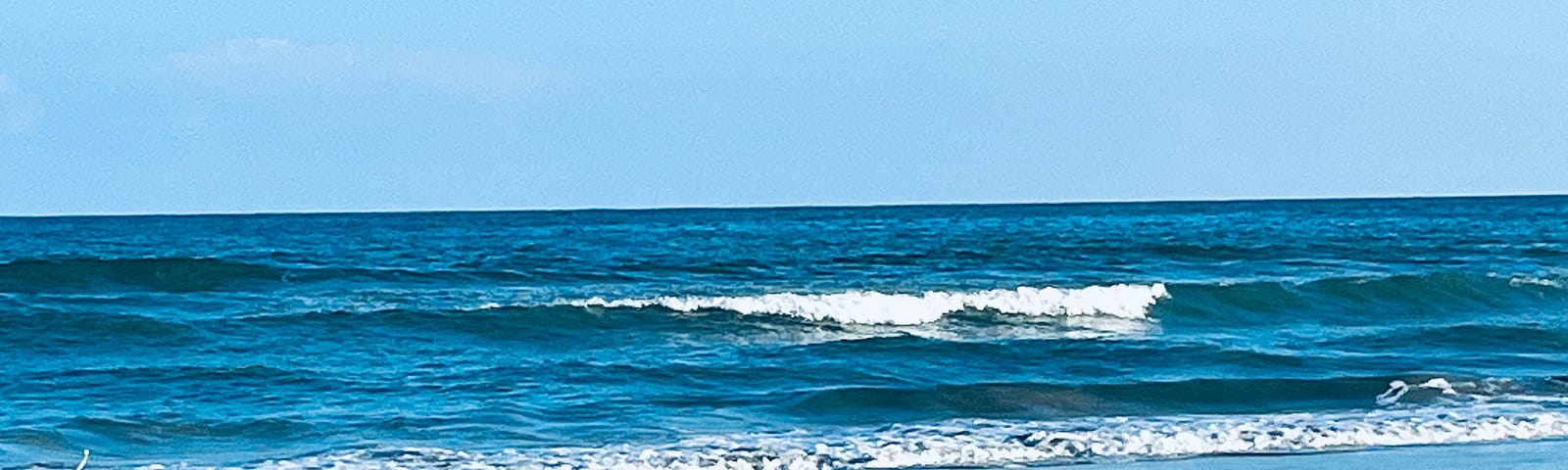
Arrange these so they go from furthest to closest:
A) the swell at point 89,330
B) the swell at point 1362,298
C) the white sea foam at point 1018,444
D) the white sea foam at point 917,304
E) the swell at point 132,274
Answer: the swell at point 132,274 → the swell at point 1362,298 → the white sea foam at point 917,304 → the swell at point 89,330 → the white sea foam at point 1018,444

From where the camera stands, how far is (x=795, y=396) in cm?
1387

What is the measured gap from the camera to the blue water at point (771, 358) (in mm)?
11875

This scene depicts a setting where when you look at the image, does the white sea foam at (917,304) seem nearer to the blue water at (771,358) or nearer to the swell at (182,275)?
the blue water at (771,358)

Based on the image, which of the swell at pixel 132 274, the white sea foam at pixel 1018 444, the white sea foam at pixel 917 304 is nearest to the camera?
the white sea foam at pixel 1018 444

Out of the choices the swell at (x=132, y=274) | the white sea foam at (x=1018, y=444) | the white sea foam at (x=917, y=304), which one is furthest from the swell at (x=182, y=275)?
the white sea foam at (x=1018, y=444)

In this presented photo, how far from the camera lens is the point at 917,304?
72.6 ft

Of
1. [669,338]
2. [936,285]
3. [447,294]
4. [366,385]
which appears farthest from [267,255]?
[366,385]

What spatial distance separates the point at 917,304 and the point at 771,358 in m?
5.66

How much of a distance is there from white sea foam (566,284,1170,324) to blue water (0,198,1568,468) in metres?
0.05

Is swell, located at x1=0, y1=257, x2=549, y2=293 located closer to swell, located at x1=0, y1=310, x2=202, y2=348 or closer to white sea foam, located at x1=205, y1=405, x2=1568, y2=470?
swell, located at x1=0, y1=310, x2=202, y2=348

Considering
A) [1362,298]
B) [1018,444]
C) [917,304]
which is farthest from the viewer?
[1362,298]

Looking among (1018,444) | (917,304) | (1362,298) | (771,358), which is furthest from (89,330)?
(1362,298)

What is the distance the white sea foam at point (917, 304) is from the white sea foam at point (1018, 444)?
28.7 feet

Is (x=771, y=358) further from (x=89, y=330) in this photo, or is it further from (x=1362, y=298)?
(x=1362, y=298)
